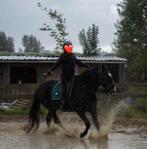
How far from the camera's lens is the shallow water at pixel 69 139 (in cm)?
1216

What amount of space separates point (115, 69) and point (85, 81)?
23.6m

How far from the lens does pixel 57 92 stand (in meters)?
14.7

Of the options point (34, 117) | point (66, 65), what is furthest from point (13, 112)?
point (66, 65)

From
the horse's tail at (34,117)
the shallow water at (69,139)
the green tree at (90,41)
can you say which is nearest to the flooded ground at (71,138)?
the shallow water at (69,139)

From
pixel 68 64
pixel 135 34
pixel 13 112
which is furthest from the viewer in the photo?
pixel 135 34

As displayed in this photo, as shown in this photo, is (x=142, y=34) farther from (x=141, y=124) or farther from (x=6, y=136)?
(x=6, y=136)

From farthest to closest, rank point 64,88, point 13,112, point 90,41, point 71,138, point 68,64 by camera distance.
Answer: point 90,41 < point 13,112 < point 64,88 < point 68,64 < point 71,138

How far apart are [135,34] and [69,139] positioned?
130ft

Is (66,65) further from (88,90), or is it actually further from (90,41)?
(90,41)


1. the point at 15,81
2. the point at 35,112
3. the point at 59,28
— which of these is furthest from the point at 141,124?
the point at 15,81

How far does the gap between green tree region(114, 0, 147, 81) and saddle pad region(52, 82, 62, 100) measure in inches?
1406

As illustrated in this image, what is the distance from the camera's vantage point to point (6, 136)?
46.1 ft

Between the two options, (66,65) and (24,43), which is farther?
(24,43)

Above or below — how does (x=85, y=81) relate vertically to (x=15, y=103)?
above
